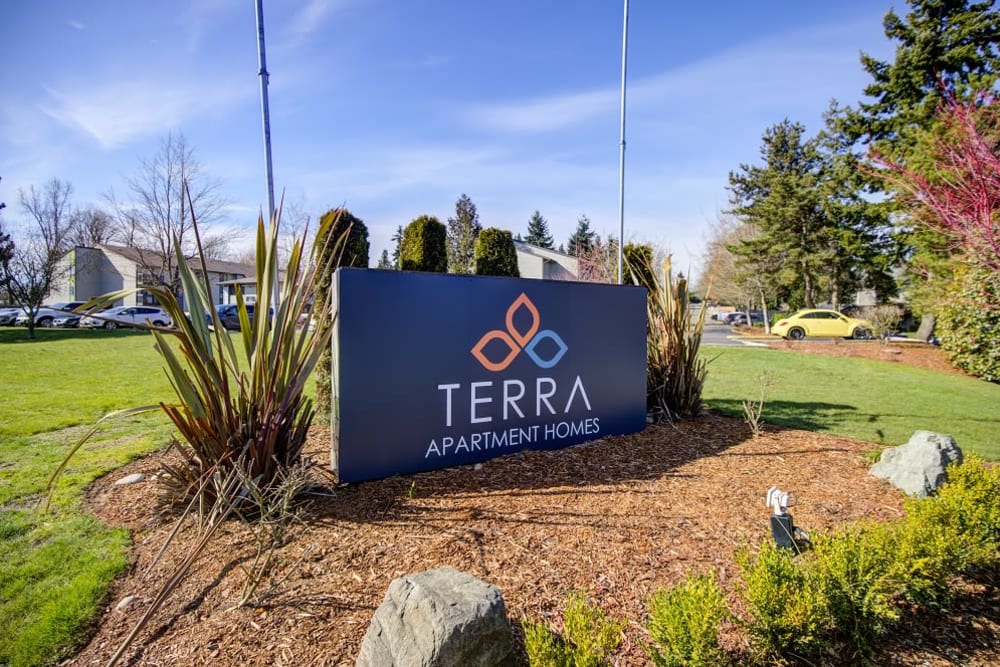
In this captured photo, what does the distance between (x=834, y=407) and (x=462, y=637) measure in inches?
297

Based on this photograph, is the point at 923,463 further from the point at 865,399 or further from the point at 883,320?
the point at 883,320

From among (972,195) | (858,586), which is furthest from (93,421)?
(972,195)

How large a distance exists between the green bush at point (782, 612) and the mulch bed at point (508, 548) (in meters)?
0.17

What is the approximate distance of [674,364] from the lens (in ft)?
19.1

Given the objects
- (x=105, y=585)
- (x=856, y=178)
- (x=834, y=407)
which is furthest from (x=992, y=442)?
(x=856, y=178)

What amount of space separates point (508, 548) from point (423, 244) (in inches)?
195

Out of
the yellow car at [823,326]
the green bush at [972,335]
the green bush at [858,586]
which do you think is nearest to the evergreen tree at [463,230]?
the yellow car at [823,326]

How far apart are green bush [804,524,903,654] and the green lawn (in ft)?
10.4

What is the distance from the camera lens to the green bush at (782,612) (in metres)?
1.89

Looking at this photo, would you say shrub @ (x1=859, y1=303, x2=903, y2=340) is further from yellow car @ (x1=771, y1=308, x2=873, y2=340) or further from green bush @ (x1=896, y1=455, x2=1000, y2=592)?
green bush @ (x1=896, y1=455, x2=1000, y2=592)

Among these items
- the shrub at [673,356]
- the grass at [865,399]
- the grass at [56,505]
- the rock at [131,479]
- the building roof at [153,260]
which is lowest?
the grass at [865,399]

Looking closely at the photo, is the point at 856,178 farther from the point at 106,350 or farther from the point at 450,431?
the point at 106,350

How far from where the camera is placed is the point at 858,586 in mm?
2070

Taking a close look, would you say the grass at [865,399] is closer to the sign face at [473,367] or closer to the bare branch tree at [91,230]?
the sign face at [473,367]
